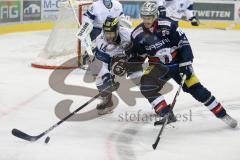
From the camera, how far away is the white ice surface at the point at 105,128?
4.68 meters

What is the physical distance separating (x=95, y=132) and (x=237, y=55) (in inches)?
245

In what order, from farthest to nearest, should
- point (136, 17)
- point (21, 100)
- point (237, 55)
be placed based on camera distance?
1. point (136, 17)
2. point (237, 55)
3. point (21, 100)

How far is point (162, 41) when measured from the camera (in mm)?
5344

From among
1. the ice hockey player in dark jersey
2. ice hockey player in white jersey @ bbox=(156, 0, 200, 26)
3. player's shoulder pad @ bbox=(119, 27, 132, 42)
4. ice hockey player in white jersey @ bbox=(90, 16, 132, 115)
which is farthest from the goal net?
the ice hockey player in dark jersey

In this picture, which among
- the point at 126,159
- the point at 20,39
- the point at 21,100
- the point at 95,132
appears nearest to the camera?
the point at 126,159

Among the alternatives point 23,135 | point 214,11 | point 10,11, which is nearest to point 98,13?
point 23,135

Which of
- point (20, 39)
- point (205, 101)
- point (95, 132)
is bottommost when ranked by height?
point (20, 39)

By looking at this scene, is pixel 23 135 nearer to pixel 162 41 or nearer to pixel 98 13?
pixel 162 41

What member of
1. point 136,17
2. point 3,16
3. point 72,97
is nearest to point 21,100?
point 72,97

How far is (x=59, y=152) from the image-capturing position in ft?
15.4

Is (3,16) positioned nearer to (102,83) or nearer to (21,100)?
(21,100)

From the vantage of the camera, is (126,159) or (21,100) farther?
(21,100)

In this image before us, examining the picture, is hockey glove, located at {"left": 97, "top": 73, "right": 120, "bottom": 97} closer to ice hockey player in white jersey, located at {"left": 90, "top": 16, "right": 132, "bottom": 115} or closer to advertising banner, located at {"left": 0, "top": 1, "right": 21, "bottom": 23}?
ice hockey player in white jersey, located at {"left": 90, "top": 16, "right": 132, "bottom": 115}

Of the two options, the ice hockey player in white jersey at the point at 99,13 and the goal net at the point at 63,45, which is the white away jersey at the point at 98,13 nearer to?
the ice hockey player in white jersey at the point at 99,13
